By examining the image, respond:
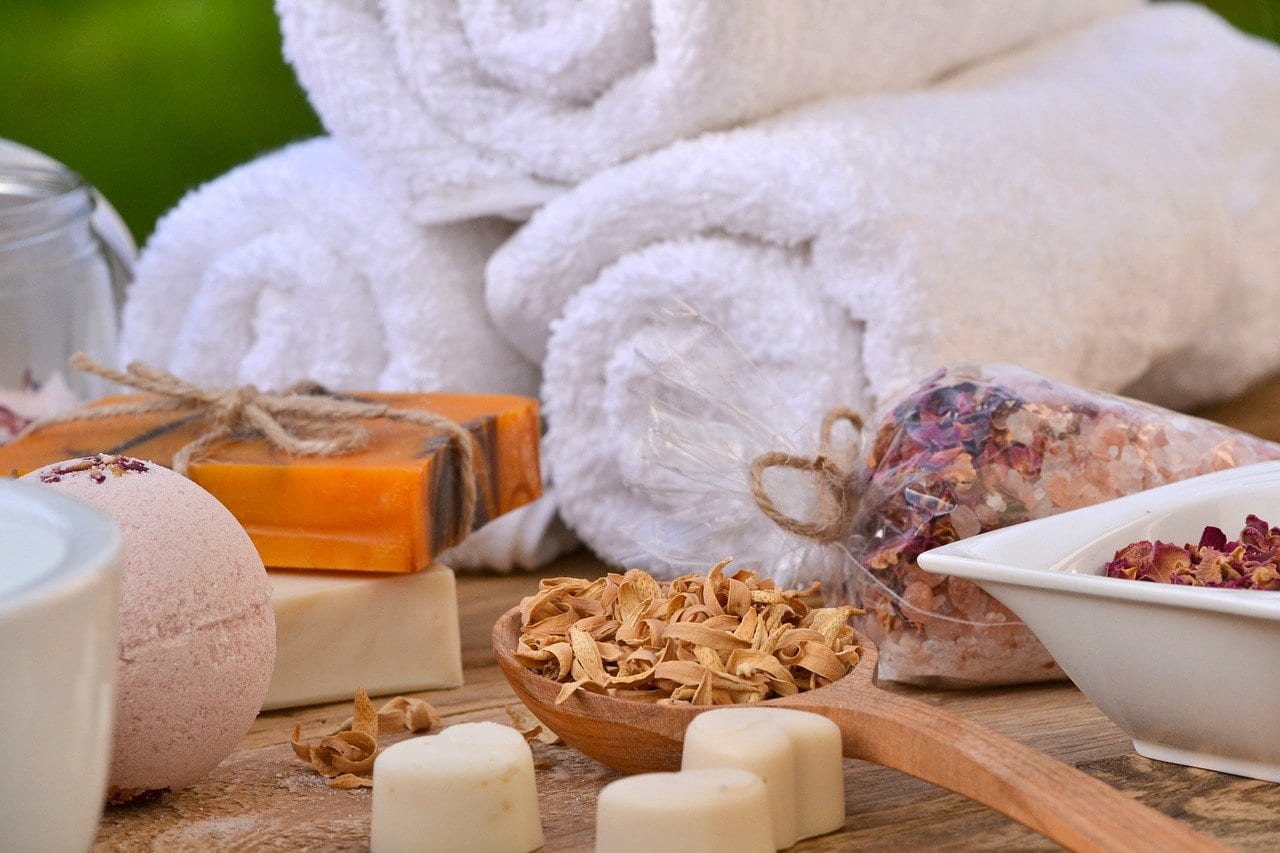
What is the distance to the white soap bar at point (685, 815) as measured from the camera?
13.7 inches

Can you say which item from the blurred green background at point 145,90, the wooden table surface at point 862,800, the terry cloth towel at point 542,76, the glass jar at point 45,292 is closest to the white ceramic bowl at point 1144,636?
the wooden table surface at point 862,800

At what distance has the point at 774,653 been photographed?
0.46m

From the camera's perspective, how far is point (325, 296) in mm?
756

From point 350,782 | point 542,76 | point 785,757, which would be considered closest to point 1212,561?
point 785,757

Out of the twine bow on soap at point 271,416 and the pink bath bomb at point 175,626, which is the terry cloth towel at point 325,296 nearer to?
the twine bow on soap at point 271,416

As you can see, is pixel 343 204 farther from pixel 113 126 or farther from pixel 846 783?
pixel 846 783

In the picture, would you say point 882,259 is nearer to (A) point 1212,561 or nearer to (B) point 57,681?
(A) point 1212,561

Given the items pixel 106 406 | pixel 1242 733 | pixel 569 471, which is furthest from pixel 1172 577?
pixel 106 406

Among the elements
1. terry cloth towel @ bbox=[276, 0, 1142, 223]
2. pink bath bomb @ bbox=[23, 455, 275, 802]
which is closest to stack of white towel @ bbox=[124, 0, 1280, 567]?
terry cloth towel @ bbox=[276, 0, 1142, 223]

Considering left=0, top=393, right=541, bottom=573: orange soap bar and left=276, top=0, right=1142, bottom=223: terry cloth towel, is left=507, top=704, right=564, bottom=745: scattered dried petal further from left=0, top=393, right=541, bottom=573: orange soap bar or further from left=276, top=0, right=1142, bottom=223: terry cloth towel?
left=276, top=0, right=1142, bottom=223: terry cloth towel

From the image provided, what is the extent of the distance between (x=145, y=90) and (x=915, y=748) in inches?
27.3

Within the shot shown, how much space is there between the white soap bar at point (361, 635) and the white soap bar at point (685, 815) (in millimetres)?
220

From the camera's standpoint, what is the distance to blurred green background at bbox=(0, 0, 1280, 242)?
2.88 feet

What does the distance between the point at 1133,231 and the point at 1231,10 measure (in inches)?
20.7
